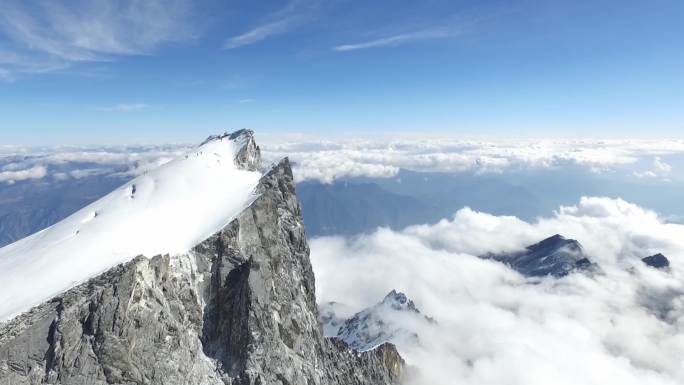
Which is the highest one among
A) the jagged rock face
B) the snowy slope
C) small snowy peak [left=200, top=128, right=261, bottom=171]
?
small snowy peak [left=200, top=128, right=261, bottom=171]

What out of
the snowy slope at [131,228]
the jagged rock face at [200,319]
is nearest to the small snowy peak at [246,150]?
the snowy slope at [131,228]

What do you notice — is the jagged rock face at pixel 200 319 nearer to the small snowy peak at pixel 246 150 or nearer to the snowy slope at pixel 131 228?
the snowy slope at pixel 131 228

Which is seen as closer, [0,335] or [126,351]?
[0,335]

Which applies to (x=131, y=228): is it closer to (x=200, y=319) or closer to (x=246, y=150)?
(x=200, y=319)

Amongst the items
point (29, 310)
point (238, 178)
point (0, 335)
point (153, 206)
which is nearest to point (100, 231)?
point (153, 206)

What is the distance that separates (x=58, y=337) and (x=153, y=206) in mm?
28266

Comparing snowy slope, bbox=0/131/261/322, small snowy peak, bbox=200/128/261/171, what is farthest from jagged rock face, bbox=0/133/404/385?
small snowy peak, bbox=200/128/261/171

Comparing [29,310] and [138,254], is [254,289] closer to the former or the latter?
[138,254]

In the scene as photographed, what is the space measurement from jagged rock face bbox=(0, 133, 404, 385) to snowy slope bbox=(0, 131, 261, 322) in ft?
11.9

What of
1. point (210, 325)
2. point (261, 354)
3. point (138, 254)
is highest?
point (138, 254)

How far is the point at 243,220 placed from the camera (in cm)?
6366

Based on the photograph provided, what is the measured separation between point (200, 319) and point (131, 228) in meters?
17.4

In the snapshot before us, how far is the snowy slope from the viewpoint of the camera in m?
51.1

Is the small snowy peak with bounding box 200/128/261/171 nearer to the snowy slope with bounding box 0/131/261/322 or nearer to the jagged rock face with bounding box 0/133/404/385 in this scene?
the snowy slope with bounding box 0/131/261/322
